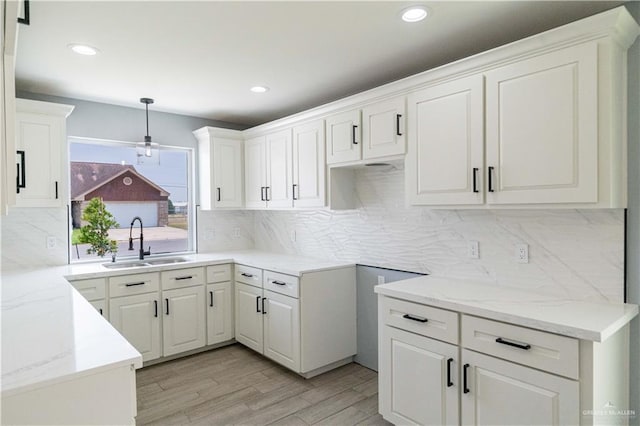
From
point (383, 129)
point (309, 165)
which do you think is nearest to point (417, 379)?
point (383, 129)

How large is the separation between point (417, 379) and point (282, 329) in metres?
1.38

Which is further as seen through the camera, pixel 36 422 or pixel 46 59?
pixel 46 59

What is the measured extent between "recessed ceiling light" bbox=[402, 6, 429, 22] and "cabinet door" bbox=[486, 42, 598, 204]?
0.49 metres

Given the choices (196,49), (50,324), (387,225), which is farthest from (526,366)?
(196,49)

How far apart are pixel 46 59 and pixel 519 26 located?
3065 mm

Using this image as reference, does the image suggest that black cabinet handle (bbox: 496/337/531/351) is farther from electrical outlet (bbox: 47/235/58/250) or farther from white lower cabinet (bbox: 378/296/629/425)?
electrical outlet (bbox: 47/235/58/250)

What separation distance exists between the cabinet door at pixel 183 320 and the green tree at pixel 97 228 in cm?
76

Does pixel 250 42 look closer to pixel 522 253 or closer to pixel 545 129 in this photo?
pixel 545 129

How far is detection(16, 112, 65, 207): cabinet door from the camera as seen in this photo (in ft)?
9.80

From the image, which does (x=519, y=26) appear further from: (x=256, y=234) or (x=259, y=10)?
(x=256, y=234)

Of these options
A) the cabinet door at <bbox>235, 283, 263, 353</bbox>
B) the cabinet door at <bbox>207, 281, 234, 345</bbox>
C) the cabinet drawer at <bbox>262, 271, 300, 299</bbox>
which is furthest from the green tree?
the cabinet drawer at <bbox>262, 271, 300, 299</bbox>

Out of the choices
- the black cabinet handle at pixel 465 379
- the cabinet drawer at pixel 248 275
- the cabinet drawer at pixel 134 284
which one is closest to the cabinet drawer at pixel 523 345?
the black cabinet handle at pixel 465 379

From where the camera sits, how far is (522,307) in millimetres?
1924

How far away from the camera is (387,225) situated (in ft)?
10.5
